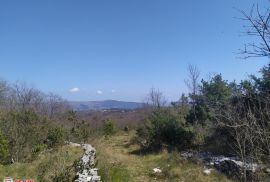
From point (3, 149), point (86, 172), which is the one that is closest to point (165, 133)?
point (86, 172)

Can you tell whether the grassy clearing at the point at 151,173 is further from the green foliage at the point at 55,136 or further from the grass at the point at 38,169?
the green foliage at the point at 55,136

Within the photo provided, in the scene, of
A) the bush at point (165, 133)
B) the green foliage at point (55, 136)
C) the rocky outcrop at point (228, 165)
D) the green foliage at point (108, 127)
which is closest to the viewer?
the rocky outcrop at point (228, 165)

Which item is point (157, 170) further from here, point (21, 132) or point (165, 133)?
point (21, 132)

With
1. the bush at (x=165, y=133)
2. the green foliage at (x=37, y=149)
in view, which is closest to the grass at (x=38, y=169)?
the green foliage at (x=37, y=149)

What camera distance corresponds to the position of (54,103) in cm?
4178

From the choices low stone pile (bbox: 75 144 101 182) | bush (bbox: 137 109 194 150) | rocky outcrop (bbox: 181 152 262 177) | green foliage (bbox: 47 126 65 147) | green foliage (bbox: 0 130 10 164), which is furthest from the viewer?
bush (bbox: 137 109 194 150)

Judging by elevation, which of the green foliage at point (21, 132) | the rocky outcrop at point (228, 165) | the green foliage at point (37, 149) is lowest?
the rocky outcrop at point (228, 165)

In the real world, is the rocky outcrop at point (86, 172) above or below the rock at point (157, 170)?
above

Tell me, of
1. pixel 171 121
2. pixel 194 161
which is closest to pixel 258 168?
pixel 194 161

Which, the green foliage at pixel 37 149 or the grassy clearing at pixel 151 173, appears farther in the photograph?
the green foliage at pixel 37 149

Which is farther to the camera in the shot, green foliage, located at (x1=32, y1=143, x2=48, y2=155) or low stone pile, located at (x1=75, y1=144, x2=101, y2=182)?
green foliage, located at (x1=32, y1=143, x2=48, y2=155)

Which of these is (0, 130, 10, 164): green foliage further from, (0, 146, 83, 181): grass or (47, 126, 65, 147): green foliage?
(47, 126, 65, 147): green foliage

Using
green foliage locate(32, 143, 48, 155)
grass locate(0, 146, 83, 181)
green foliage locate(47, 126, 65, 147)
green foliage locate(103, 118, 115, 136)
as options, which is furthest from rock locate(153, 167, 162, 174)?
green foliage locate(103, 118, 115, 136)

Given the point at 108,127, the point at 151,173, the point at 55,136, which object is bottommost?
the point at 151,173
